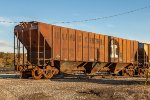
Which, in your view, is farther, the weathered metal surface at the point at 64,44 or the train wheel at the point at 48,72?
the weathered metal surface at the point at 64,44

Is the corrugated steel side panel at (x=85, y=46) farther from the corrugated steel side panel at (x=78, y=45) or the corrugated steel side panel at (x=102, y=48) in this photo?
the corrugated steel side panel at (x=102, y=48)

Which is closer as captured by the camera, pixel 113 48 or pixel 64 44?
pixel 64 44

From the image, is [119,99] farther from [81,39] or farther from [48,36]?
[81,39]

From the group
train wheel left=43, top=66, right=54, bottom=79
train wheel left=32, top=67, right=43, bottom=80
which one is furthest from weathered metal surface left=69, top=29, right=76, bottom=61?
train wheel left=32, top=67, right=43, bottom=80

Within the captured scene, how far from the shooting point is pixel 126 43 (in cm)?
2955

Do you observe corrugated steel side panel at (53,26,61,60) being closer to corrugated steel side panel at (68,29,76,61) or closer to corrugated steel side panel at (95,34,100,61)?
corrugated steel side panel at (68,29,76,61)

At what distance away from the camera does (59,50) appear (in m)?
22.8

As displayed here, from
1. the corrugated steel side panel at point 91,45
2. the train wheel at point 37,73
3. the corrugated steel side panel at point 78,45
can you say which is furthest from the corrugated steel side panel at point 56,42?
the corrugated steel side panel at point 91,45

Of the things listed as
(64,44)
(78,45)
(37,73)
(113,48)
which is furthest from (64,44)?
(113,48)

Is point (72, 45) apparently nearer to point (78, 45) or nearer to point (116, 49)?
point (78, 45)

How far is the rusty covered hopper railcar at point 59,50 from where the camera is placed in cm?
2202

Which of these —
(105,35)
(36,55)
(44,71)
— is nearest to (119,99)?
(44,71)

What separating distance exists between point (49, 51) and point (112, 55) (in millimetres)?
7549

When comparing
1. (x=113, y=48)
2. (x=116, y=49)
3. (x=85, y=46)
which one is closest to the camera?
(x=85, y=46)
